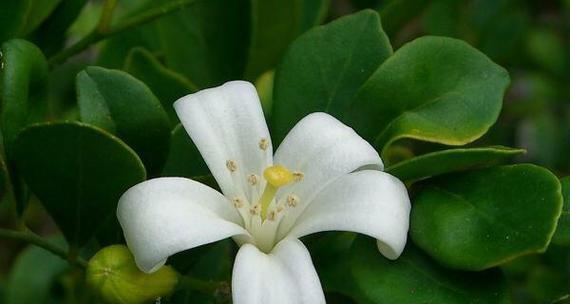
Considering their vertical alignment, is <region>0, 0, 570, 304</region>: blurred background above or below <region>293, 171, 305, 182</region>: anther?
below

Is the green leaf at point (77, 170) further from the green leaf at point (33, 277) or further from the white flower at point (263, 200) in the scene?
the green leaf at point (33, 277)

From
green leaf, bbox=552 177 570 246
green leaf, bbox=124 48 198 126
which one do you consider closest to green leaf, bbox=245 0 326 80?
green leaf, bbox=124 48 198 126

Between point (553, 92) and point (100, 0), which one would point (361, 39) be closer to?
point (553, 92)

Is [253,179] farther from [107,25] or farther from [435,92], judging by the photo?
[107,25]

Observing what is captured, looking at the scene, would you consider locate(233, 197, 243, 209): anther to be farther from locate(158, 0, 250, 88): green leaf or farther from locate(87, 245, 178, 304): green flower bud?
locate(158, 0, 250, 88): green leaf

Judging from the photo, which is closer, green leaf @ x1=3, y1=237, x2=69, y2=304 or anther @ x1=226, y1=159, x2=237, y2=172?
anther @ x1=226, y1=159, x2=237, y2=172

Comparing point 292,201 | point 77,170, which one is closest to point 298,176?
point 292,201
